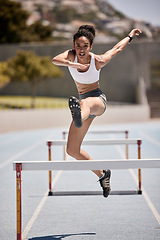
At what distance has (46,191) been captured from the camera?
7.96 metres

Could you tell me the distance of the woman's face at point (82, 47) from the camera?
508 centimetres

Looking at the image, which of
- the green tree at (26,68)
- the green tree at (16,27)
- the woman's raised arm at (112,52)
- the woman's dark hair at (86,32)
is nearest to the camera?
the woman's raised arm at (112,52)

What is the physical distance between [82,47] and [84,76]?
0.33 meters

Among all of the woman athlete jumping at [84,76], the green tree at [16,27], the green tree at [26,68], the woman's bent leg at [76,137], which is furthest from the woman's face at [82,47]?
the green tree at [16,27]

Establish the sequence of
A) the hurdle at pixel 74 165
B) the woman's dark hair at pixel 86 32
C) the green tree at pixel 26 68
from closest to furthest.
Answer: the hurdle at pixel 74 165 < the woman's dark hair at pixel 86 32 < the green tree at pixel 26 68

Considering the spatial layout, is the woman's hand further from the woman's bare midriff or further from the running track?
the running track

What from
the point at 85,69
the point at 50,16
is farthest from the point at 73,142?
the point at 50,16

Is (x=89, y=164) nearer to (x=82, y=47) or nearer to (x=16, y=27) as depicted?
(x=82, y=47)

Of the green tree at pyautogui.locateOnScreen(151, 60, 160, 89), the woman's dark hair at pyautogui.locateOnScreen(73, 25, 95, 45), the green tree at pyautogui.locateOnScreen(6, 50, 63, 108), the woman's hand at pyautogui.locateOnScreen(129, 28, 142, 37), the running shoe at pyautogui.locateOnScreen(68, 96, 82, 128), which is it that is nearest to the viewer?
the running shoe at pyautogui.locateOnScreen(68, 96, 82, 128)

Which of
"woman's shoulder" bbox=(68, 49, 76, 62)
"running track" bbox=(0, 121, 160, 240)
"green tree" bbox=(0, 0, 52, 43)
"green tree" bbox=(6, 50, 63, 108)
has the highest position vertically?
"green tree" bbox=(0, 0, 52, 43)

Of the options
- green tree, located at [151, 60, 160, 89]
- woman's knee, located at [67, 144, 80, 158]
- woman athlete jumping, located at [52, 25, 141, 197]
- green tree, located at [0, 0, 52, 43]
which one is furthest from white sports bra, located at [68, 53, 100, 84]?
green tree, located at [0, 0, 52, 43]

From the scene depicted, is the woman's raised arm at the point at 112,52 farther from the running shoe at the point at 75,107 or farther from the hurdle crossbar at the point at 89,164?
the hurdle crossbar at the point at 89,164

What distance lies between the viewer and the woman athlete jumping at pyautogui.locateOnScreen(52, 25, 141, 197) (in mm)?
4840

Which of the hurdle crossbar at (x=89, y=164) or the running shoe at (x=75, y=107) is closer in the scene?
the hurdle crossbar at (x=89, y=164)
